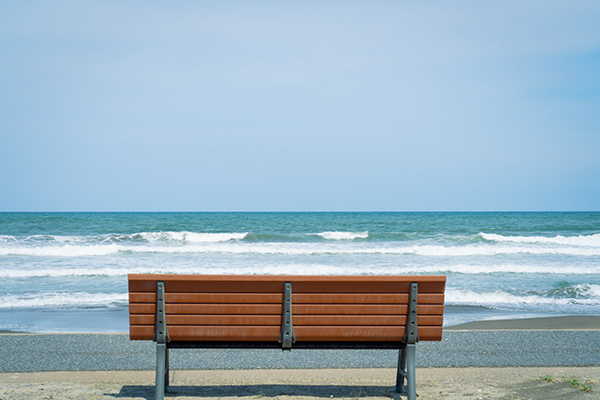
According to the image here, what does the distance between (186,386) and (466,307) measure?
235 inches

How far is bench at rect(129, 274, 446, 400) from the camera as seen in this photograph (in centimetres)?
298

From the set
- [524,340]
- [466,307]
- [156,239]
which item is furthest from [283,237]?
[524,340]

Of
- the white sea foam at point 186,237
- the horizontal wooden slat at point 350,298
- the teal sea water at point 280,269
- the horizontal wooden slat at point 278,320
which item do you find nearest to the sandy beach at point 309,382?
the horizontal wooden slat at point 278,320

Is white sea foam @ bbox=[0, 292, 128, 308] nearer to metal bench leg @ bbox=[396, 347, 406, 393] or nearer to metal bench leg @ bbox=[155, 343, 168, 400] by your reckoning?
metal bench leg @ bbox=[155, 343, 168, 400]

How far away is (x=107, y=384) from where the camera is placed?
3775 millimetres

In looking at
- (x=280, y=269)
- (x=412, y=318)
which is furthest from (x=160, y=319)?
(x=280, y=269)

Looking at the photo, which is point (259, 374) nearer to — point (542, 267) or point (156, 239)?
point (542, 267)

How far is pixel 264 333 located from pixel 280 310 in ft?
0.58

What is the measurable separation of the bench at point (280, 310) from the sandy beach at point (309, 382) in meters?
0.67

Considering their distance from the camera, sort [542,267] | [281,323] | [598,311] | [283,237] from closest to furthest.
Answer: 1. [281,323]
2. [598,311]
3. [542,267]
4. [283,237]

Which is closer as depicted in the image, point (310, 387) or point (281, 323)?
point (281, 323)

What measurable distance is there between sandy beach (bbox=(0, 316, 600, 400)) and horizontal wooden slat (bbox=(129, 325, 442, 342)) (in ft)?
2.24

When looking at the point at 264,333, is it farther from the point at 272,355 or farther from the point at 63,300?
the point at 63,300

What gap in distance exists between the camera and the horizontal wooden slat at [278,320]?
302 centimetres
